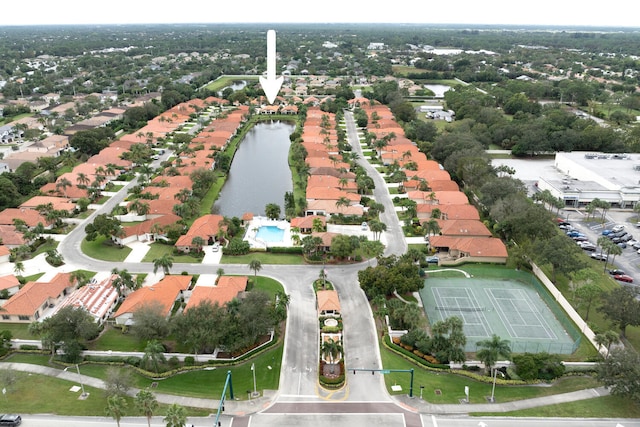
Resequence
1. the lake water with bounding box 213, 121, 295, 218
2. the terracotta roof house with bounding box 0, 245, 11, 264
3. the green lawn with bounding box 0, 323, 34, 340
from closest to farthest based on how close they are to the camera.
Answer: the green lawn with bounding box 0, 323, 34, 340, the terracotta roof house with bounding box 0, 245, 11, 264, the lake water with bounding box 213, 121, 295, 218

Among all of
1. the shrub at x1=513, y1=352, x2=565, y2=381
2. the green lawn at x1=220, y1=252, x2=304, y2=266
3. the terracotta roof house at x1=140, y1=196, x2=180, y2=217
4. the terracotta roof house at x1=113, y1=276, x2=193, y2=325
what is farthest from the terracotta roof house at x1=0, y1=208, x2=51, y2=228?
the shrub at x1=513, y1=352, x2=565, y2=381

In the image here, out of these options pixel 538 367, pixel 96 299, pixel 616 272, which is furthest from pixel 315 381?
pixel 616 272

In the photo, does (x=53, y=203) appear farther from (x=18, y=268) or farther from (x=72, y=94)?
(x=72, y=94)

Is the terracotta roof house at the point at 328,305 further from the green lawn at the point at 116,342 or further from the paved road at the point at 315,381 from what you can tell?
the green lawn at the point at 116,342

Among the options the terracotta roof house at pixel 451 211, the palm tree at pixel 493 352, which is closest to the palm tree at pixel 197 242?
the terracotta roof house at pixel 451 211

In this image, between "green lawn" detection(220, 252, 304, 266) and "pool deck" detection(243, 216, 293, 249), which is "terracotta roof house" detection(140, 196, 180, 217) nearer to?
"pool deck" detection(243, 216, 293, 249)

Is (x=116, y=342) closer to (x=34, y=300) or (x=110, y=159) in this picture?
(x=34, y=300)
